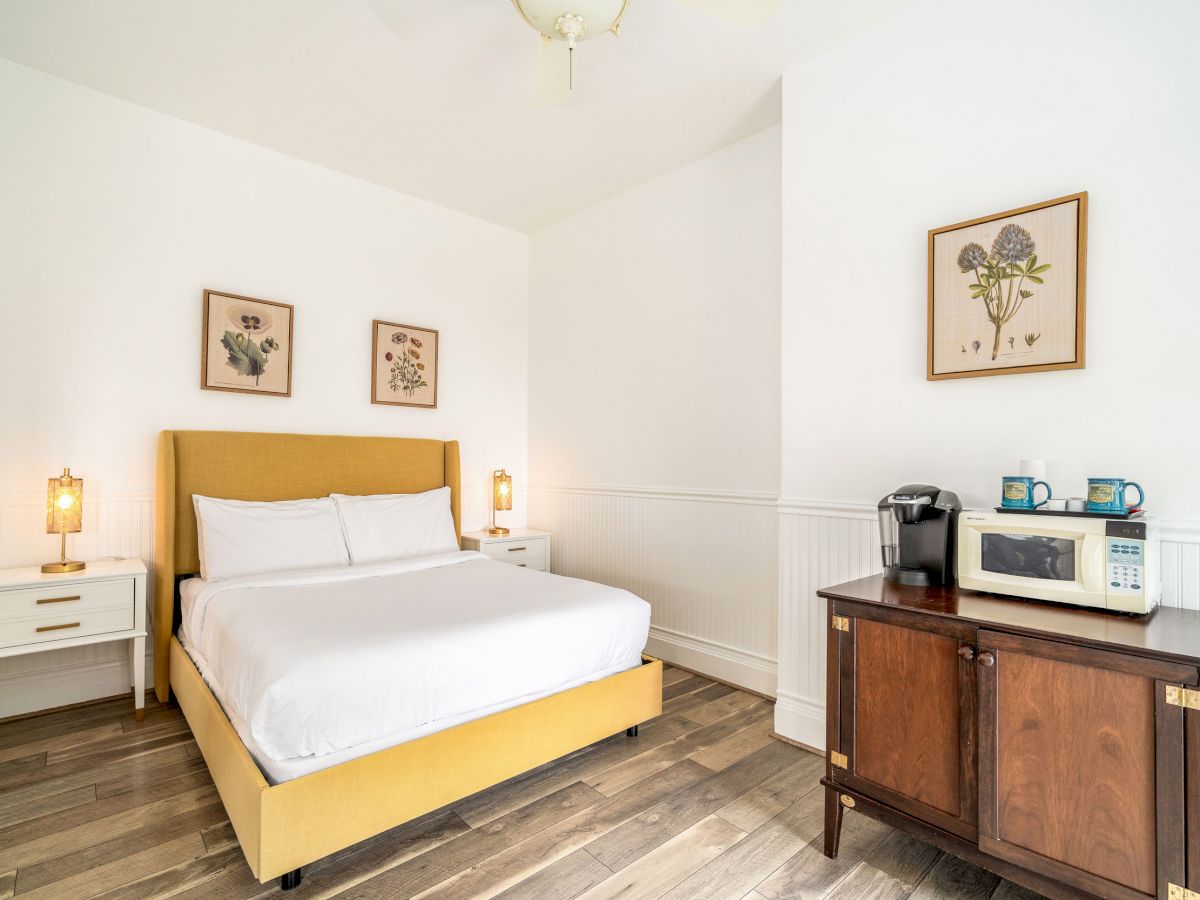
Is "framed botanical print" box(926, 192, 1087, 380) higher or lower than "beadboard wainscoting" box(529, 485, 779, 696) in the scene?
higher

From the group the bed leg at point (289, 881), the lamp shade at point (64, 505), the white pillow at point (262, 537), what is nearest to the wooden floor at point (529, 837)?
the bed leg at point (289, 881)

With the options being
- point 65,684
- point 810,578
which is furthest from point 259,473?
point 810,578

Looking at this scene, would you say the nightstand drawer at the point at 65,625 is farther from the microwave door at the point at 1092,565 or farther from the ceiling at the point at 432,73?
the microwave door at the point at 1092,565

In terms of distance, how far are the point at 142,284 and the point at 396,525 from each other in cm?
182

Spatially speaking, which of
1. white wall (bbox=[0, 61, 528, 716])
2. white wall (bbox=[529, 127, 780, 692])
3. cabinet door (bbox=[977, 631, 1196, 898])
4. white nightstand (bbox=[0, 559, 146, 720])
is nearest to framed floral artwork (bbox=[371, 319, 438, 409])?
white wall (bbox=[0, 61, 528, 716])

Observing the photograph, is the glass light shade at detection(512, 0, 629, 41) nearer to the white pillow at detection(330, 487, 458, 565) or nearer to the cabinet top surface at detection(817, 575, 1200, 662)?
the cabinet top surface at detection(817, 575, 1200, 662)

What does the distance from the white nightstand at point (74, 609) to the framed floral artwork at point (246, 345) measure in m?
1.14

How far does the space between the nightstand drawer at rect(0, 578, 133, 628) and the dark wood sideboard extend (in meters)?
3.01

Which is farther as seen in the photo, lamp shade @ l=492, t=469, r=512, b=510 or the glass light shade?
lamp shade @ l=492, t=469, r=512, b=510

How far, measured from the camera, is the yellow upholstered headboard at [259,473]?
3100 millimetres

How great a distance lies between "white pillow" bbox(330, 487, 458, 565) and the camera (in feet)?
11.3

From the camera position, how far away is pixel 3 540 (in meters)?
2.89

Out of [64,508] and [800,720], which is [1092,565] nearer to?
[800,720]

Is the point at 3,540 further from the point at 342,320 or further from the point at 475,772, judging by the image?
the point at 475,772
